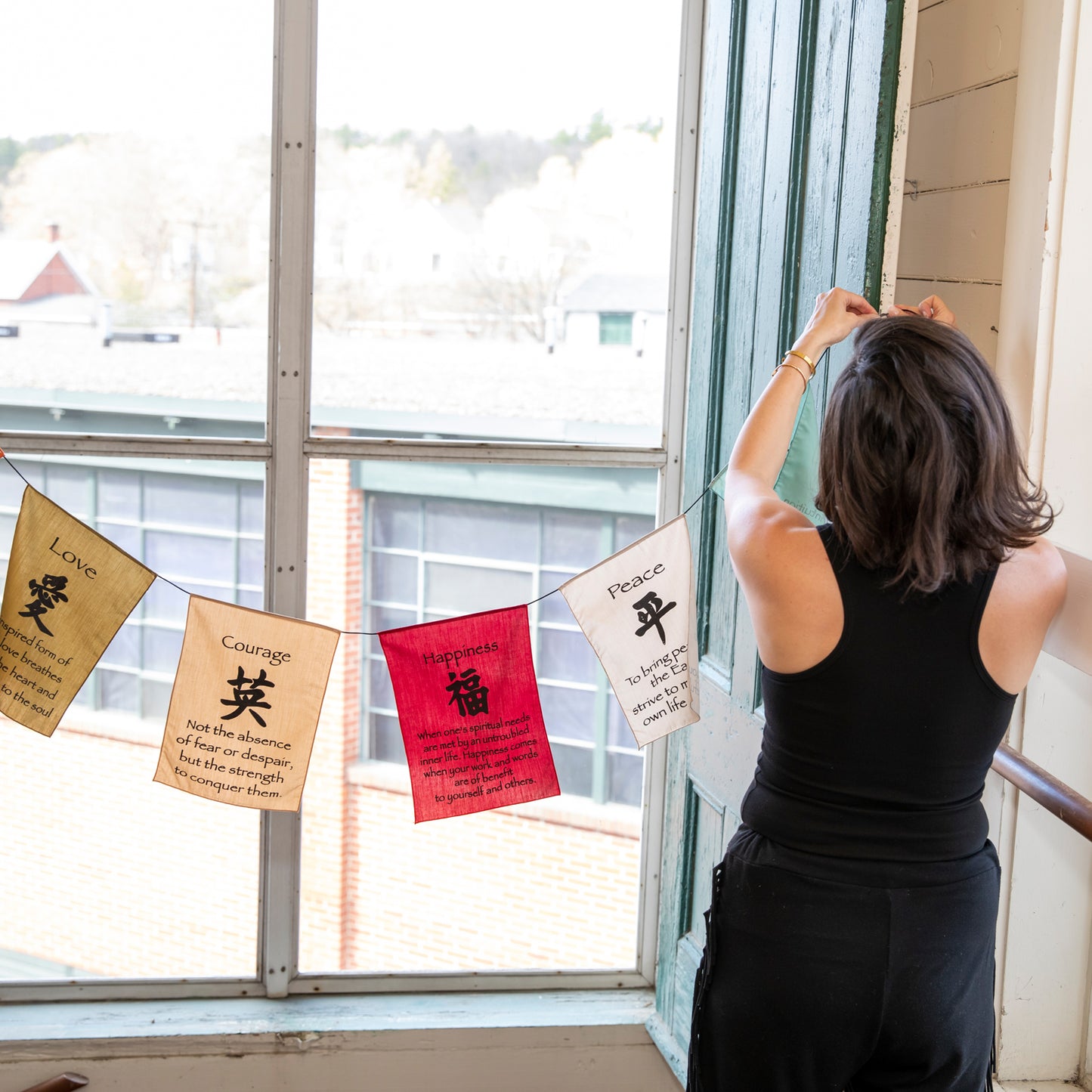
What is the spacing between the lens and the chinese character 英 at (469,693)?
5.89 feet

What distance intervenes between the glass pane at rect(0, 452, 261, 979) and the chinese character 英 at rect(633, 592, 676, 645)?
987 millimetres

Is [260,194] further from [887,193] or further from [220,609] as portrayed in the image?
[887,193]

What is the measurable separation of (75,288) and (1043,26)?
5.99 ft

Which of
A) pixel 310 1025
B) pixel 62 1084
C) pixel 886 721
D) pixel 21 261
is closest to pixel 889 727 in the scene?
pixel 886 721

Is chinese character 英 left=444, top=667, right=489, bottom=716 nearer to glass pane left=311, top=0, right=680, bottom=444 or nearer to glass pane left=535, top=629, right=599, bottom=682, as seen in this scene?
glass pane left=311, top=0, right=680, bottom=444

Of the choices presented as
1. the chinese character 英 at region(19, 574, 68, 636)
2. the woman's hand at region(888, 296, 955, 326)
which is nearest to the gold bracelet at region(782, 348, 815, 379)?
the woman's hand at region(888, 296, 955, 326)

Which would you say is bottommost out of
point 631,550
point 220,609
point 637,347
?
point 220,609

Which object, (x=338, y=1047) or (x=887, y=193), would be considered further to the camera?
(x=338, y=1047)

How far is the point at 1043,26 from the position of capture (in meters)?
1.44

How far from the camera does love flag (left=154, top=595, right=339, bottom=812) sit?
1769mm

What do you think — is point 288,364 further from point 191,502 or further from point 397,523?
point 397,523

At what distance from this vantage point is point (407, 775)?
3.31 meters

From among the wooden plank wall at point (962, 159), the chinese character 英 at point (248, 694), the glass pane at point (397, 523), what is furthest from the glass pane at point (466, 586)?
the wooden plank wall at point (962, 159)

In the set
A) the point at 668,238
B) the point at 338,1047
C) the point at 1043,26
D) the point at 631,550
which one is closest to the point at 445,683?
the point at 631,550
